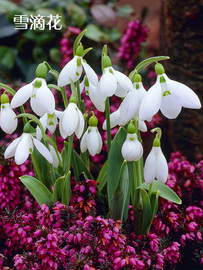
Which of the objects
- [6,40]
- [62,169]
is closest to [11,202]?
[62,169]

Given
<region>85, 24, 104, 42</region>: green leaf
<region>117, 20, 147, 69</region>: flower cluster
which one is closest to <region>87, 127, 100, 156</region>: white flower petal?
<region>117, 20, 147, 69</region>: flower cluster

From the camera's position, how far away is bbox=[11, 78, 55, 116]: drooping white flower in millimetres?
944

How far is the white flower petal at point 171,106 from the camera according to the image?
3.12ft

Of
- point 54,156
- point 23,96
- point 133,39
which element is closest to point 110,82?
point 23,96

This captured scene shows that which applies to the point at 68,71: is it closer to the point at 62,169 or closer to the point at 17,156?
the point at 17,156

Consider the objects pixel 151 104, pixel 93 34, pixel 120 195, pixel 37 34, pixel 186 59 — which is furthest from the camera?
pixel 37 34

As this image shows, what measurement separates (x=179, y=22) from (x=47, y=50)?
1459mm

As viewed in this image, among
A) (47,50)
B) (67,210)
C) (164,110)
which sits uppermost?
(47,50)

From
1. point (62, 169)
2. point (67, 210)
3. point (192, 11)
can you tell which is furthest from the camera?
point (192, 11)

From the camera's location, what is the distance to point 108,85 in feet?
3.11

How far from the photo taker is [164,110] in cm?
97

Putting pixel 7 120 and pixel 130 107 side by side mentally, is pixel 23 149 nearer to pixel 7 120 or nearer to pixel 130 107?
pixel 7 120

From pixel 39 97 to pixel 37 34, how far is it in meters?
2.33

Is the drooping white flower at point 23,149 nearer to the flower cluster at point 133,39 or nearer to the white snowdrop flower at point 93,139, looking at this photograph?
the white snowdrop flower at point 93,139
